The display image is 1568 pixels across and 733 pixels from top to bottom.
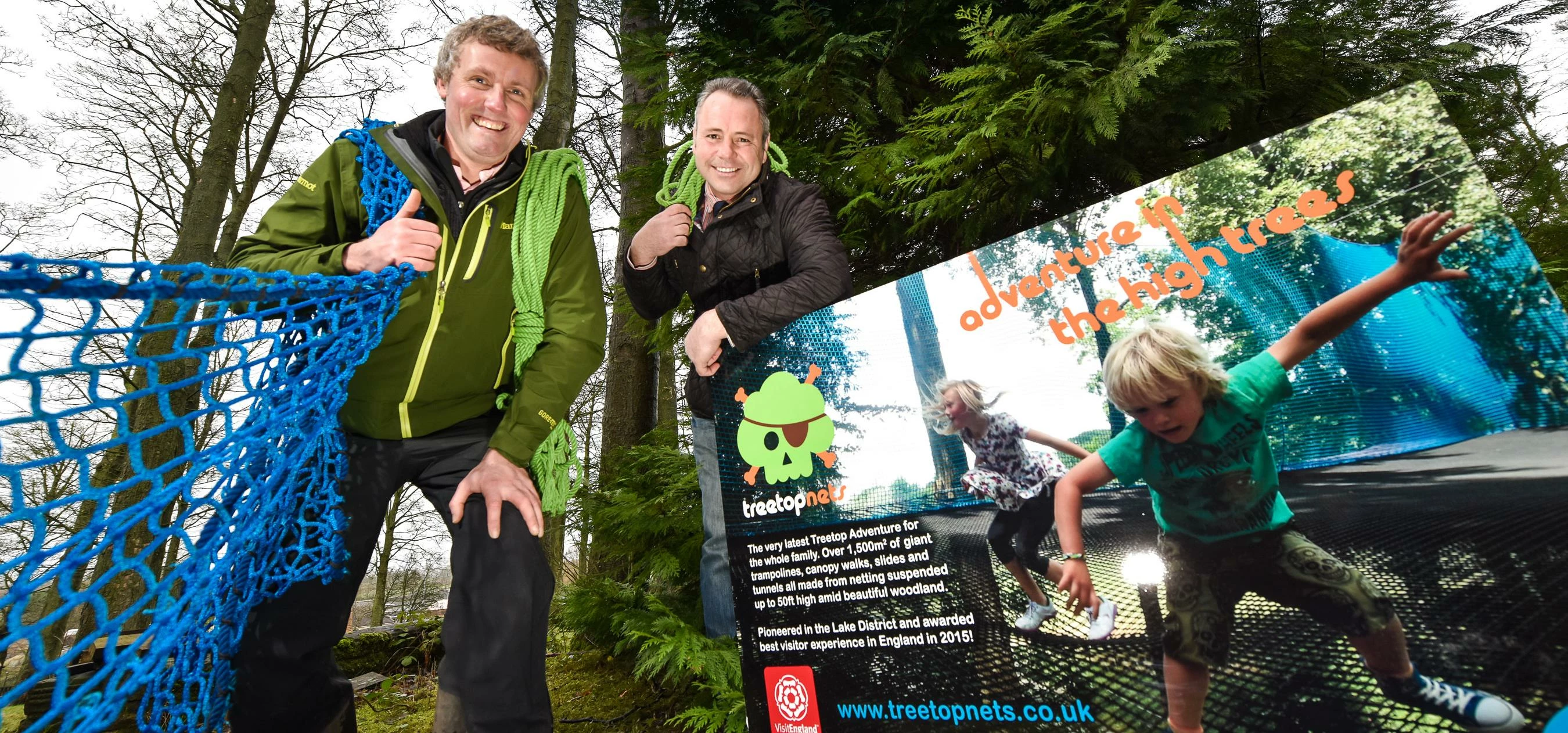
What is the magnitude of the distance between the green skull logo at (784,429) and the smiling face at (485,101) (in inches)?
44.6

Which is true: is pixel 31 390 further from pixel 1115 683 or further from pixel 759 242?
pixel 1115 683

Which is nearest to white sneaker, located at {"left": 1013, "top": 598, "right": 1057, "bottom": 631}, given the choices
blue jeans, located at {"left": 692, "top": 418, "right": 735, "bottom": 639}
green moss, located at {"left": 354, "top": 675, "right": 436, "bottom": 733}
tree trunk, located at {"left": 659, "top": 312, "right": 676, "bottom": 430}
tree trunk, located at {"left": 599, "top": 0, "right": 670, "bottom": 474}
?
blue jeans, located at {"left": 692, "top": 418, "right": 735, "bottom": 639}

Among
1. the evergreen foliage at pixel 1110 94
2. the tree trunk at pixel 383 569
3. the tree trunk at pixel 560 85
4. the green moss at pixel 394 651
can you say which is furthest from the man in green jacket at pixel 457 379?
the tree trunk at pixel 383 569

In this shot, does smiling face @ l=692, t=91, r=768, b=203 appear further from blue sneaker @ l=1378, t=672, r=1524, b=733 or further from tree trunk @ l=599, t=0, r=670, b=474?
blue sneaker @ l=1378, t=672, r=1524, b=733

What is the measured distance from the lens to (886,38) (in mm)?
3551

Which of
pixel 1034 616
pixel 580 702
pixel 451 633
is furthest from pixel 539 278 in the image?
pixel 580 702

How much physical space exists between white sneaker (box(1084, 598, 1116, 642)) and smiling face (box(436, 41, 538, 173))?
2.18 metres

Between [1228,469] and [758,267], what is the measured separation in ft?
5.45

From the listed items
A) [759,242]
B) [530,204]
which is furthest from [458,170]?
[759,242]

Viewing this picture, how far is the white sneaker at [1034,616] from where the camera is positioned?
1860 millimetres

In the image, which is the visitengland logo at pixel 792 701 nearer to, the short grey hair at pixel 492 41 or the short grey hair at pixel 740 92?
the short grey hair at pixel 740 92

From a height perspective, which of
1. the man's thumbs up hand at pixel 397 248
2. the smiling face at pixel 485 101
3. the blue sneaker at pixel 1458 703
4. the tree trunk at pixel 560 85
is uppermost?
the tree trunk at pixel 560 85

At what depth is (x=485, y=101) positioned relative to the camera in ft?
7.84

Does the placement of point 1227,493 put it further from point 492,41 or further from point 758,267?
point 492,41
